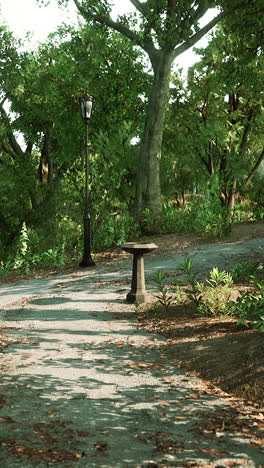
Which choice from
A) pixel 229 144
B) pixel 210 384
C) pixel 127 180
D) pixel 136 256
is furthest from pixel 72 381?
pixel 229 144

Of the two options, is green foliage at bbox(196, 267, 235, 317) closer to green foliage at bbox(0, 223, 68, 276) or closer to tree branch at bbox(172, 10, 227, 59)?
green foliage at bbox(0, 223, 68, 276)

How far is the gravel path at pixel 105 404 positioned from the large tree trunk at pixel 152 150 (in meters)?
8.58

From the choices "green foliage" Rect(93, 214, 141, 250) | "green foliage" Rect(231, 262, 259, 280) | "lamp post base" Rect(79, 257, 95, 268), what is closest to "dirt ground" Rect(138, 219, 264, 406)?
"green foliage" Rect(231, 262, 259, 280)

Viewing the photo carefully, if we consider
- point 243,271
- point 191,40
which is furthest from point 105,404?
point 191,40

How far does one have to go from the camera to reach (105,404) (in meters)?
4.55

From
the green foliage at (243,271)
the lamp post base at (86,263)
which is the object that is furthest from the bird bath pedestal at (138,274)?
the lamp post base at (86,263)

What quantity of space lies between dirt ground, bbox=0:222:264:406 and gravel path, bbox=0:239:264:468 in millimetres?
168

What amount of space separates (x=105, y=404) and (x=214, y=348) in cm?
185

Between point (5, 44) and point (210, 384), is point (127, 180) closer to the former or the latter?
point (5, 44)

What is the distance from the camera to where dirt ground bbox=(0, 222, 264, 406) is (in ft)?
16.3

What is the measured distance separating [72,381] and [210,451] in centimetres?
190

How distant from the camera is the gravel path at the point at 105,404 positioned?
3.59 metres

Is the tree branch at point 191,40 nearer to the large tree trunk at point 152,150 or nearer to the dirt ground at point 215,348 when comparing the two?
the large tree trunk at point 152,150

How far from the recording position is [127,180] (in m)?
19.8
